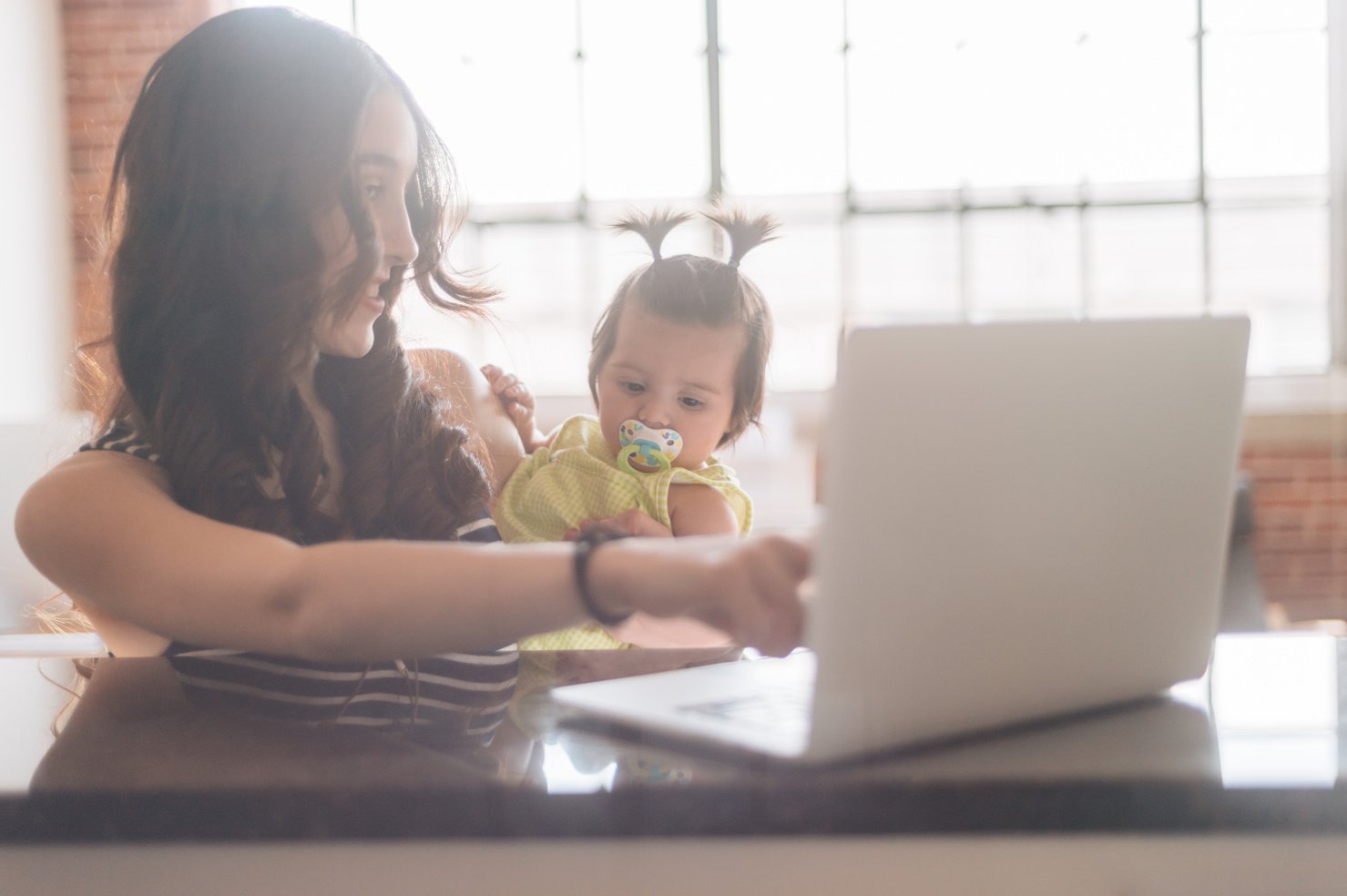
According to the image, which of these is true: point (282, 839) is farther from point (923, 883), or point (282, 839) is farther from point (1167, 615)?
point (1167, 615)

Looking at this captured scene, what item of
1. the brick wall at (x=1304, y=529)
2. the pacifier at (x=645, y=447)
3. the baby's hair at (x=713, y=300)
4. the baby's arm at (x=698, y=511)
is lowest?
the brick wall at (x=1304, y=529)

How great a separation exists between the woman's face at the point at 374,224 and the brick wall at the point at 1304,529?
4143 millimetres

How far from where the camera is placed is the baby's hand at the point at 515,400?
6.30 ft

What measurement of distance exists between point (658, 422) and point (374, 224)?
0.68m

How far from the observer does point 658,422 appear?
1759 mm

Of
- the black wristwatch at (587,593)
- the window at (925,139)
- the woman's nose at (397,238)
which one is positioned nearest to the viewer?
the black wristwatch at (587,593)

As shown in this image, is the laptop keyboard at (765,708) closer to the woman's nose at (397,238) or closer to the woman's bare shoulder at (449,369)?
the woman's nose at (397,238)

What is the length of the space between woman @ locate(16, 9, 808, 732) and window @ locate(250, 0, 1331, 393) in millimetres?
3491

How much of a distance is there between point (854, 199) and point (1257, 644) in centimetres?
401

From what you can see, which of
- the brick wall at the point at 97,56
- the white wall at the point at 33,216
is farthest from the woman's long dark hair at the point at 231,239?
the brick wall at the point at 97,56

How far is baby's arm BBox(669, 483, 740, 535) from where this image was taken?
1.77 m

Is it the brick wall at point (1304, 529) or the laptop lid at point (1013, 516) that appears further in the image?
the brick wall at point (1304, 529)

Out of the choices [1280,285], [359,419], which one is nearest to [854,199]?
[1280,285]

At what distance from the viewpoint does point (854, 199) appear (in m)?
4.90
